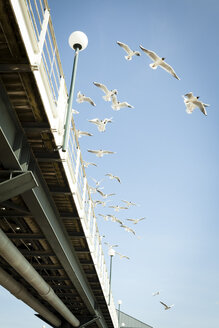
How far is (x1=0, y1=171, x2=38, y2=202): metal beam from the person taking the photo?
790cm

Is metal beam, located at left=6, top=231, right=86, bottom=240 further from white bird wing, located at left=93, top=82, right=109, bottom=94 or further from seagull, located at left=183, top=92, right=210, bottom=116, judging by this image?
seagull, located at left=183, top=92, right=210, bottom=116

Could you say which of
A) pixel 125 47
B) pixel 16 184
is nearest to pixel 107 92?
pixel 125 47

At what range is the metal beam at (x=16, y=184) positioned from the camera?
25.9 ft

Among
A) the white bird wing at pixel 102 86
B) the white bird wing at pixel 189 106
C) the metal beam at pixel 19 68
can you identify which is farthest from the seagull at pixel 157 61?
the metal beam at pixel 19 68

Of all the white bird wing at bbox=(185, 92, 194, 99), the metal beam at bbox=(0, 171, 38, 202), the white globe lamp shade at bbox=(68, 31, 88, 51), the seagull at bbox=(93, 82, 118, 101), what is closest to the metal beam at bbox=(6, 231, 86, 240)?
the metal beam at bbox=(0, 171, 38, 202)

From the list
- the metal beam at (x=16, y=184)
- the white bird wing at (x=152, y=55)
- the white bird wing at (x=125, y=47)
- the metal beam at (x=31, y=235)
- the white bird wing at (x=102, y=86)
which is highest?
the white bird wing at (x=125, y=47)

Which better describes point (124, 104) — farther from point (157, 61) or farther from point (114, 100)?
point (157, 61)

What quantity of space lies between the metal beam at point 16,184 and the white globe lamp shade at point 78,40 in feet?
12.4

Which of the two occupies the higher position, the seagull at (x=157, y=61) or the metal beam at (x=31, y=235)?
the seagull at (x=157, y=61)

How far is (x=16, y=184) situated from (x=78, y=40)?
4273 millimetres

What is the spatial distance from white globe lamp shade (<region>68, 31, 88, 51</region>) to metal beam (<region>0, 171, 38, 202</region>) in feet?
12.4

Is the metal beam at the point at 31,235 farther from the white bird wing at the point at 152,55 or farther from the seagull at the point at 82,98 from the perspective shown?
the white bird wing at the point at 152,55

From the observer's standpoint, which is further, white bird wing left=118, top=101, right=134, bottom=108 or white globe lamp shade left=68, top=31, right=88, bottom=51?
white bird wing left=118, top=101, right=134, bottom=108

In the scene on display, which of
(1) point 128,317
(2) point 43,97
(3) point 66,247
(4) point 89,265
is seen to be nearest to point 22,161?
(2) point 43,97
